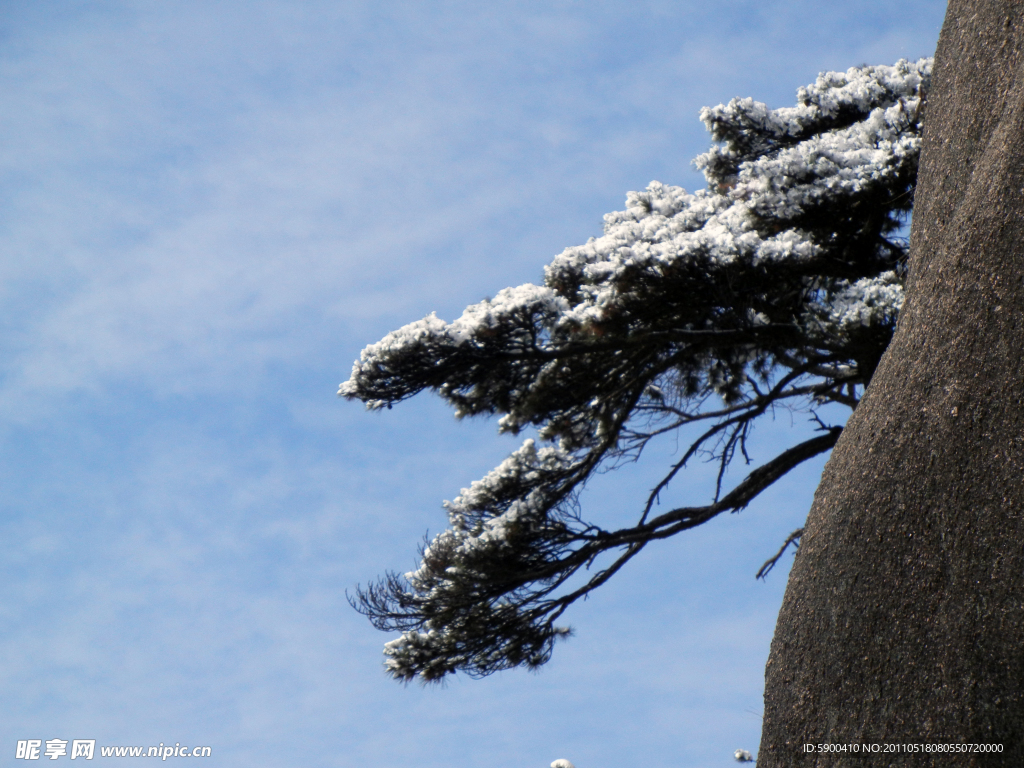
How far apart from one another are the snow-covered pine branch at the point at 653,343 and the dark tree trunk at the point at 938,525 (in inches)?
91.6

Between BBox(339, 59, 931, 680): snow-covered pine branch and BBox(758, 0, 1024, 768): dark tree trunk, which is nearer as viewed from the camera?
BBox(758, 0, 1024, 768): dark tree trunk

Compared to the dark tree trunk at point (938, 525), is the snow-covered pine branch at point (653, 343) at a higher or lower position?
higher

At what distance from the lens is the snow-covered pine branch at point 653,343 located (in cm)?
768

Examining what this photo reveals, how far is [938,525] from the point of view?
14.9 feet

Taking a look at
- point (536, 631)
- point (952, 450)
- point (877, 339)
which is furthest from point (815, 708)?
point (536, 631)

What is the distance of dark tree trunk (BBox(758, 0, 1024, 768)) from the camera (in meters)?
4.30

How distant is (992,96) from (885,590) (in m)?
3.17

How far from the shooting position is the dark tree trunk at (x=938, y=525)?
4301 mm

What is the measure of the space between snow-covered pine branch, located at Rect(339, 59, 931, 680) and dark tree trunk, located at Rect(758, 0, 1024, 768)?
Answer: 7.63ft

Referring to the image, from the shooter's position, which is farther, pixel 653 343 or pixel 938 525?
pixel 653 343

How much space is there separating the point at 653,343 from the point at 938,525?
3.80 meters

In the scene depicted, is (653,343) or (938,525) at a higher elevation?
(653,343)

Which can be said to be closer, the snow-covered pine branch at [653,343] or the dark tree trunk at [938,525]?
the dark tree trunk at [938,525]

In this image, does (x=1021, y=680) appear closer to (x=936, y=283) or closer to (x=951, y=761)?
(x=951, y=761)
